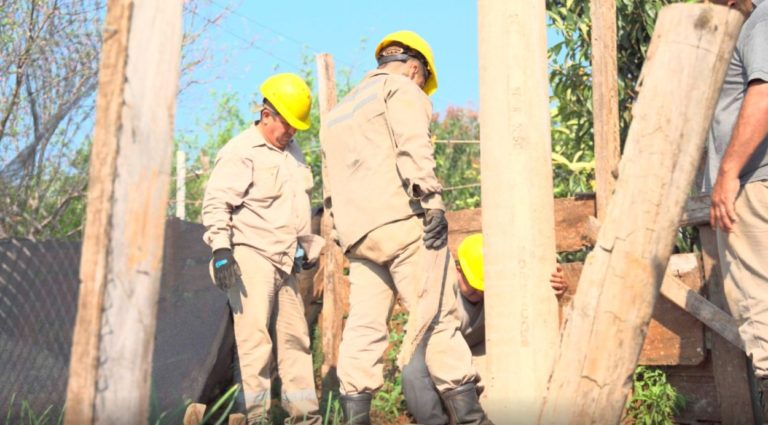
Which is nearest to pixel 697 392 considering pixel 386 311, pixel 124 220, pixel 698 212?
pixel 698 212

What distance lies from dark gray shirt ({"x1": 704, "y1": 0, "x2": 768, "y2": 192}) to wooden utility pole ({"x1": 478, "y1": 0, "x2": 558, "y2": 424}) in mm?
955

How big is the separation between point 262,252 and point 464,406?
4.82 ft

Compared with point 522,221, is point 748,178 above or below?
above

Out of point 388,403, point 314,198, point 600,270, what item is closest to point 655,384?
point 388,403

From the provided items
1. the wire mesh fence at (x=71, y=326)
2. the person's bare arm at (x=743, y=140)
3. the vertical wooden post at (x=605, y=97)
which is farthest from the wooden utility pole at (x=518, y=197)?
the vertical wooden post at (x=605, y=97)

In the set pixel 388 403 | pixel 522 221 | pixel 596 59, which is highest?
pixel 596 59

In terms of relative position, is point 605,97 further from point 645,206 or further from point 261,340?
point 645,206

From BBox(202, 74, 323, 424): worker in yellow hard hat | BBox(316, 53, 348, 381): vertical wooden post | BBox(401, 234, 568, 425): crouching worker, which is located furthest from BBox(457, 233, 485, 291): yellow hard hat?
BBox(316, 53, 348, 381): vertical wooden post

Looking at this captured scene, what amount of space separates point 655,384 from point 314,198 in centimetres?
694

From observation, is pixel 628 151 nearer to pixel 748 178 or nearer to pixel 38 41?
pixel 748 178

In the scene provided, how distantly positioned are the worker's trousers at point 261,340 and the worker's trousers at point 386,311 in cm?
65

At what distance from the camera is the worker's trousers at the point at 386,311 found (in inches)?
174

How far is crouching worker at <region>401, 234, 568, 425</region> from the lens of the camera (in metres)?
5.16

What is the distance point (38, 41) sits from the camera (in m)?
8.21
